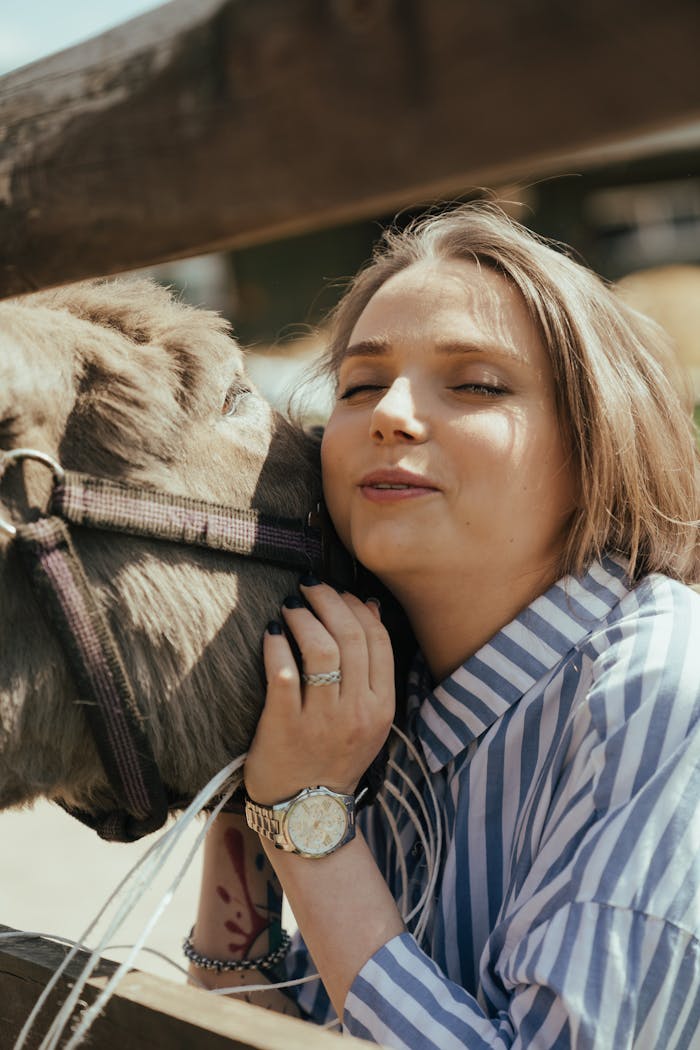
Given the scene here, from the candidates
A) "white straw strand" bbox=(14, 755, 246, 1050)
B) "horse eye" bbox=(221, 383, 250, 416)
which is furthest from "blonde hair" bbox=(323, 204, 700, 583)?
"white straw strand" bbox=(14, 755, 246, 1050)

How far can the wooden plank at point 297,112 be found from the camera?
58cm

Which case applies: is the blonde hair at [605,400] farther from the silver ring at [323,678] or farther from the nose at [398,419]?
the silver ring at [323,678]

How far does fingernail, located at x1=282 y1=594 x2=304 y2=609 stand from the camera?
4.68 ft

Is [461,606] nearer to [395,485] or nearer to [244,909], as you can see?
[395,485]

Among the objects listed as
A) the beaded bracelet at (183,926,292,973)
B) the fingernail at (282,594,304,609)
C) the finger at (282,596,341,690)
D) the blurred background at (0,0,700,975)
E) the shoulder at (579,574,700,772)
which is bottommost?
the beaded bracelet at (183,926,292,973)

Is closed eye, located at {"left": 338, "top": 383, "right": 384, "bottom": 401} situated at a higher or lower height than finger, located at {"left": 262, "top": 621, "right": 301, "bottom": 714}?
higher

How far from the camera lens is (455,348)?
143 cm

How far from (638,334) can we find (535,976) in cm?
105

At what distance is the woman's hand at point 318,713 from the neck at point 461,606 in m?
0.13

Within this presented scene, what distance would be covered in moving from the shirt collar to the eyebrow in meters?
0.36

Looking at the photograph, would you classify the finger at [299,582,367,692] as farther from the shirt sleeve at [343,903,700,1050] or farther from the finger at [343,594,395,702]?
the shirt sleeve at [343,903,700,1050]

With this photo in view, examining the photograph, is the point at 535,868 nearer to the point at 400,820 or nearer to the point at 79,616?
the point at 400,820

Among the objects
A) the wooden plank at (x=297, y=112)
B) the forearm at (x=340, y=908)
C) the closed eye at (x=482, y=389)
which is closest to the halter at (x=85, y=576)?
the forearm at (x=340, y=908)

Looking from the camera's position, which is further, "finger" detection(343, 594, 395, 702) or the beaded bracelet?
the beaded bracelet
